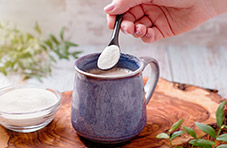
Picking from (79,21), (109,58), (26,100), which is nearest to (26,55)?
(79,21)

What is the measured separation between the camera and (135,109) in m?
0.76

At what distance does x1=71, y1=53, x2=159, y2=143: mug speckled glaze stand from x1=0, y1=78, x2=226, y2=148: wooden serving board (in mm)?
45

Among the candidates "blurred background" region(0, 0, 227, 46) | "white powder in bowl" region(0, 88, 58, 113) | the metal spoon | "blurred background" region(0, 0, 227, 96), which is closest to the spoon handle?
the metal spoon

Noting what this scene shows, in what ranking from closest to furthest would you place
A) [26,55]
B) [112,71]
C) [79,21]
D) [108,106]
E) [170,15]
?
1. [108,106]
2. [112,71]
3. [170,15]
4. [26,55]
5. [79,21]

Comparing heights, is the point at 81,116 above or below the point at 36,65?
above

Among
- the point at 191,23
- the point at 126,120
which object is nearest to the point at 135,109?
the point at 126,120

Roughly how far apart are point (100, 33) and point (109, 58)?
1.03 m

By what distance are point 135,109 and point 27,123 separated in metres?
0.28

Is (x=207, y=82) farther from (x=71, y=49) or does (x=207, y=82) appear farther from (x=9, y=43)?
(x=9, y=43)

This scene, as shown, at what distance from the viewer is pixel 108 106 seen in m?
0.73

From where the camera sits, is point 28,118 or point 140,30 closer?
point 28,118

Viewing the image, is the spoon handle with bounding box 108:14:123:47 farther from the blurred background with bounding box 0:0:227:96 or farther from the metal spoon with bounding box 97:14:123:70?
the blurred background with bounding box 0:0:227:96

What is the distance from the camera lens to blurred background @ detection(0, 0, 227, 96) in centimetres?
164

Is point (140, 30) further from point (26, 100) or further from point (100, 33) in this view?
point (100, 33)
